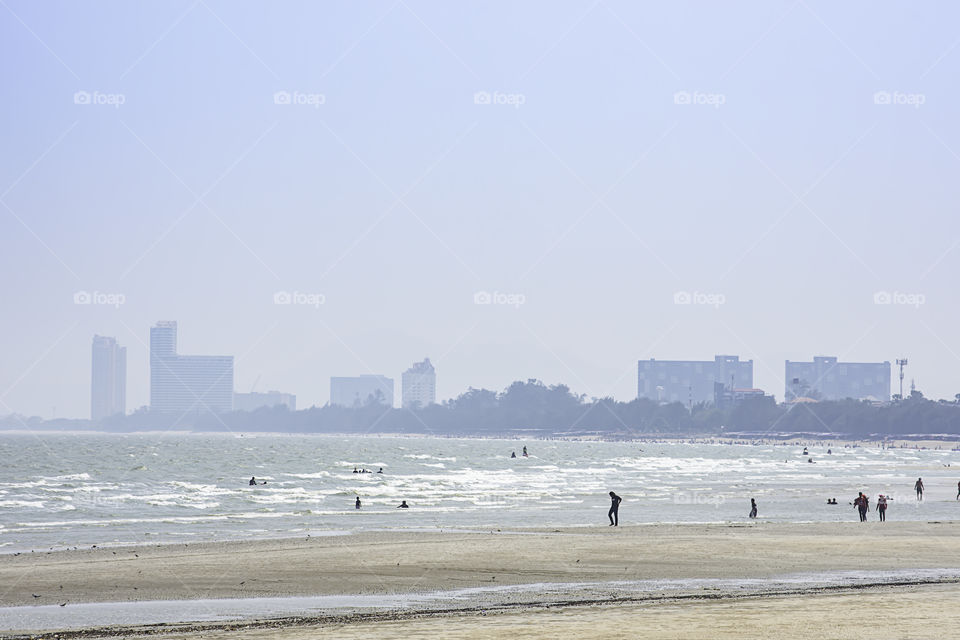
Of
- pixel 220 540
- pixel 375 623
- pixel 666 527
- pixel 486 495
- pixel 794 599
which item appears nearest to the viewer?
pixel 375 623

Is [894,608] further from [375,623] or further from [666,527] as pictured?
[666,527]

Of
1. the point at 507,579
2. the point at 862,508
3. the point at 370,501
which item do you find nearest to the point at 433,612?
the point at 507,579

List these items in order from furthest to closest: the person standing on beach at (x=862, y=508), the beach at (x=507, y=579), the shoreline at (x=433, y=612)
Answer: the person standing on beach at (x=862, y=508) → the beach at (x=507, y=579) → the shoreline at (x=433, y=612)

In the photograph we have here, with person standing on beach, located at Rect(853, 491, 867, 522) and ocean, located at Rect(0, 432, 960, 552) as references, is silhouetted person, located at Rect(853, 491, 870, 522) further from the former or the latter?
ocean, located at Rect(0, 432, 960, 552)

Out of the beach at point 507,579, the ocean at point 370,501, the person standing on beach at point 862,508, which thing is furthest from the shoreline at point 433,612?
the person standing on beach at point 862,508

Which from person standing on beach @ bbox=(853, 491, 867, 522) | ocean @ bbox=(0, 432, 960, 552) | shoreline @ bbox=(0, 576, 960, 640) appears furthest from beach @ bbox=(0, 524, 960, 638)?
person standing on beach @ bbox=(853, 491, 867, 522)

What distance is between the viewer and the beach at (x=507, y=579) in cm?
1958

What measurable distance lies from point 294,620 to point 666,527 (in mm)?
26013

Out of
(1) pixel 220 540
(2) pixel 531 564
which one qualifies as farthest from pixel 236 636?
(1) pixel 220 540

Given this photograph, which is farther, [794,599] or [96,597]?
[96,597]

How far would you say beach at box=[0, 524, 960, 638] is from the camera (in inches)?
771

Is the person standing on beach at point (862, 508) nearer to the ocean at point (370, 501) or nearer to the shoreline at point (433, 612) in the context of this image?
the ocean at point (370, 501)

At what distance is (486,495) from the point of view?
6862cm

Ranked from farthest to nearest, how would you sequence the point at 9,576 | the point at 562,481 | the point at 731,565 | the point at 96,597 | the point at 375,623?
the point at 562,481
the point at 731,565
the point at 9,576
the point at 96,597
the point at 375,623
